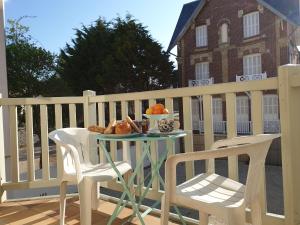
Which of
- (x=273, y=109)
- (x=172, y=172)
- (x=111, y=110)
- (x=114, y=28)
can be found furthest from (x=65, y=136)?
(x=114, y=28)

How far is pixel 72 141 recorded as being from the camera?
7.78ft

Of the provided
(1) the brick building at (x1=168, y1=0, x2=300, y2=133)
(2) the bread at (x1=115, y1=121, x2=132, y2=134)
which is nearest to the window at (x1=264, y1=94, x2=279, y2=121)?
(1) the brick building at (x1=168, y1=0, x2=300, y2=133)

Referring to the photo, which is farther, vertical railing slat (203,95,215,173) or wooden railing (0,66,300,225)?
vertical railing slat (203,95,215,173)

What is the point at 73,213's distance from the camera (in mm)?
2627

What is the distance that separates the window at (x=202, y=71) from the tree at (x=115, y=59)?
1533 mm

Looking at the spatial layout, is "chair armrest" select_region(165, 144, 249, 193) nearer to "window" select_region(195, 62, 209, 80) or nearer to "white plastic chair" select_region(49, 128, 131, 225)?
"white plastic chair" select_region(49, 128, 131, 225)

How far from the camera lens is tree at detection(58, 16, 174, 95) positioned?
53.1 feet

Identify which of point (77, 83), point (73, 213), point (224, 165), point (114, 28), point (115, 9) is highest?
point (115, 9)

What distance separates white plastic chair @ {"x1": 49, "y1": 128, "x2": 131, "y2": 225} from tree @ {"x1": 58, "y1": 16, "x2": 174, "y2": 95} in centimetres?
1359

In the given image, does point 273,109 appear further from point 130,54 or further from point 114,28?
point 114,28

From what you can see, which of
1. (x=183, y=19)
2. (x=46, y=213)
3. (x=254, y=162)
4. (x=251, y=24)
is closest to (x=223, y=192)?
(x=254, y=162)

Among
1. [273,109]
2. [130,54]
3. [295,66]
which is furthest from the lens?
[130,54]

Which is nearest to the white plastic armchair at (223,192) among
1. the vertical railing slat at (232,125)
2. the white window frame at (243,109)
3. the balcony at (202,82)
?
the vertical railing slat at (232,125)

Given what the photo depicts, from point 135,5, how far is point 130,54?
324 centimetres
